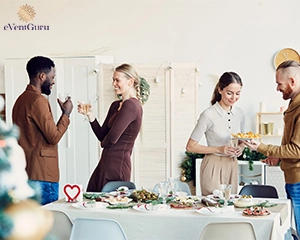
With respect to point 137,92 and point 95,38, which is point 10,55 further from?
point 137,92

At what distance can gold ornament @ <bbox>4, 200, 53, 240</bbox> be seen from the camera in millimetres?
821

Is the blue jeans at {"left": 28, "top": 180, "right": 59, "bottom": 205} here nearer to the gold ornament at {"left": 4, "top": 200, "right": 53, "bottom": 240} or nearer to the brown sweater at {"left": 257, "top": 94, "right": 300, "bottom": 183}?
the brown sweater at {"left": 257, "top": 94, "right": 300, "bottom": 183}

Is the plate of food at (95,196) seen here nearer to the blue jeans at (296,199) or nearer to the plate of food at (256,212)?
the plate of food at (256,212)

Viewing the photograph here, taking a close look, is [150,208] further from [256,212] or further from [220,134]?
[220,134]

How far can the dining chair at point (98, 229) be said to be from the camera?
276 cm

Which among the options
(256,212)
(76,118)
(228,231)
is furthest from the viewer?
(76,118)

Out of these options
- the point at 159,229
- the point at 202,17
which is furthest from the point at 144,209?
the point at 202,17

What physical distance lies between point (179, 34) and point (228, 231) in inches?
164

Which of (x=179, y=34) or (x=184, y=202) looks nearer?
(x=184, y=202)

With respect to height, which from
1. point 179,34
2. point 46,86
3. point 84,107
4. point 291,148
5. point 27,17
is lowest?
point 291,148

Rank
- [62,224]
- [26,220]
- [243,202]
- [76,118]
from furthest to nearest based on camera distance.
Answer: [76,118], [243,202], [62,224], [26,220]

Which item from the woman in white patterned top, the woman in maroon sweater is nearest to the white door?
the woman in maroon sweater

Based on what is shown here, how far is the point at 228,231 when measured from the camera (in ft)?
8.77

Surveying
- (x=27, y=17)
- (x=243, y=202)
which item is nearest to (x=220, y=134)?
(x=243, y=202)
